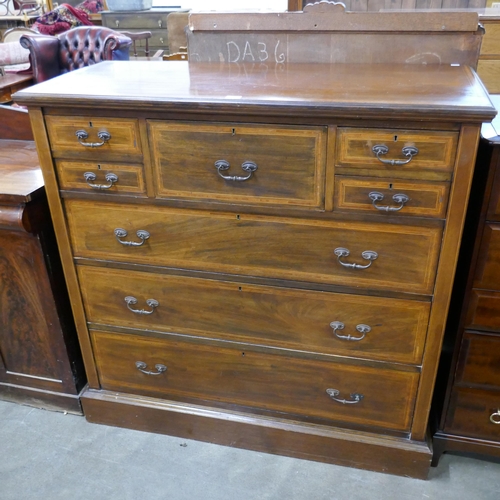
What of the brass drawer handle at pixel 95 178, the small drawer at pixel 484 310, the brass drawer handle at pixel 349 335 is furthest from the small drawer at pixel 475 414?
the brass drawer handle at pixel 95 178

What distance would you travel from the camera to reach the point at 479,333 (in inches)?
53.4

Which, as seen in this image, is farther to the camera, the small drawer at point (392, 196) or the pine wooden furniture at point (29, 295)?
the pine wooden furniture at point (29, 295)

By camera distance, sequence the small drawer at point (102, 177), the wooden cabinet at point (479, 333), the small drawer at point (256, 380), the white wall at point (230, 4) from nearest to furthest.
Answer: the wooden cabinet at point (479, 333)
the small drawer at point (102, 177)
the small drawer at point (256, 380)
the white wall at point (230, 4)

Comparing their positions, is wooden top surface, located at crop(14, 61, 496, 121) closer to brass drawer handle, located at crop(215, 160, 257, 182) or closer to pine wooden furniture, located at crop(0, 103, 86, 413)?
brass drawer handle, located at crop(215, 160, 257, 182)

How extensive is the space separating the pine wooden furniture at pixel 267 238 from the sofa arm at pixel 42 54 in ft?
10.6

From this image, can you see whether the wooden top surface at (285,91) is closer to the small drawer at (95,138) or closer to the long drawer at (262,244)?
the small drawer at (95,138)

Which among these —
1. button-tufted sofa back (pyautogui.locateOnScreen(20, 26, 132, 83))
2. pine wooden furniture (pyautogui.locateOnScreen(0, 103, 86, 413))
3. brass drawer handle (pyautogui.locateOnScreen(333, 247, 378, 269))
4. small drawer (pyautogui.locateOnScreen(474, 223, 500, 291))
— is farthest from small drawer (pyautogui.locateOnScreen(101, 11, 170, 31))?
small drawer (pyautogui.locateOnScreen(474, 223, 500, 291))

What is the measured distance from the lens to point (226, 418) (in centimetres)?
162

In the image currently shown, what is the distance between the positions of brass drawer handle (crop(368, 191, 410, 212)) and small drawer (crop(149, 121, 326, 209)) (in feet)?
0.40

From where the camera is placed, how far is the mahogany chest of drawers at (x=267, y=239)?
1147 millimetres

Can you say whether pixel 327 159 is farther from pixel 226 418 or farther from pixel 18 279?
pixel 18 279

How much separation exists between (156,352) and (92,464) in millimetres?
415

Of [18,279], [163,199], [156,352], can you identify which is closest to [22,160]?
[18,279]

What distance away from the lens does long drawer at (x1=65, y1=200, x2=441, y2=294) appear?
4.07 feet
